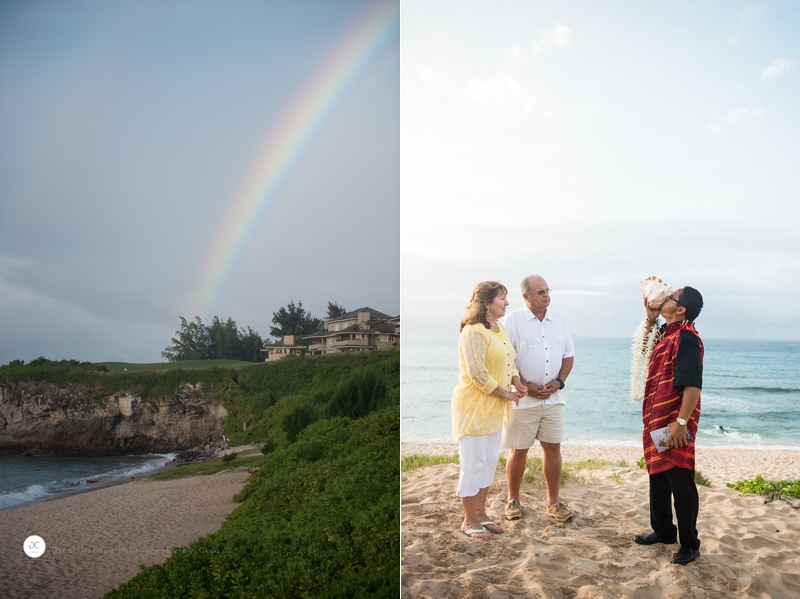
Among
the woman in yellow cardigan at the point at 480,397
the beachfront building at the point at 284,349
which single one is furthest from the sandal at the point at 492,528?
the beachfront building at the point at 284,349

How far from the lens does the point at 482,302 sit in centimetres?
299

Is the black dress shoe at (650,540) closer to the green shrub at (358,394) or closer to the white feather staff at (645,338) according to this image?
the white feather staff at (645,338)

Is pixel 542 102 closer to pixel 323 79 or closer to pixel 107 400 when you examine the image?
pixel 323 79

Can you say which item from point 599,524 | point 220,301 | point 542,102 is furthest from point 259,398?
point 542,102

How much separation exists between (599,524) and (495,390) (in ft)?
3.46

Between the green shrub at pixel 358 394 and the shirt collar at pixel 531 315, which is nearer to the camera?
the green shrub at pixel 358 394

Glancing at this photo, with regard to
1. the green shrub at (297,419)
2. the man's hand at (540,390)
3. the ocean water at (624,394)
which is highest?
the man's hand at (540,390)

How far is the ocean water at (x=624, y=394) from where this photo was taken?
40.8ft

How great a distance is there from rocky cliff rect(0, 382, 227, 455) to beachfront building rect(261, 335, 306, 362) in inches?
12.4

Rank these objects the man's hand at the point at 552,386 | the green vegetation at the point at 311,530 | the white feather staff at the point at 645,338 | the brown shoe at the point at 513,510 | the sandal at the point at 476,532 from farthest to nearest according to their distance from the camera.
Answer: the brown shoe at the point at 513,510, the man's hand at the point at 552,386, the sandal at the point at 476,532, the white feather staff at the point at 645,338, the green vegetation at the point at 311,530

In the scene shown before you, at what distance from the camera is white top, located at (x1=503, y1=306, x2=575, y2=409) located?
10.3ft

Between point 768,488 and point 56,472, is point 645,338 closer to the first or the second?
point 768,488

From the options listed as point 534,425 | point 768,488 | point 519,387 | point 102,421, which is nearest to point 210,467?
point 102,421

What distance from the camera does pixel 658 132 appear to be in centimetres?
1087
